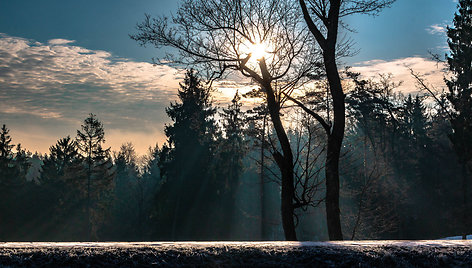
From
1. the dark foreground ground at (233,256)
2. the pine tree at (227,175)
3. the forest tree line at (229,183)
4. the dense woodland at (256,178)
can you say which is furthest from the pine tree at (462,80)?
the dark foreground ground at (233,256)

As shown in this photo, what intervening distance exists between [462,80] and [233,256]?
34.5 m

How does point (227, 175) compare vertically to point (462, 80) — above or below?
below

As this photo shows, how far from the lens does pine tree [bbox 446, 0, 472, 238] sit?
1225 inches

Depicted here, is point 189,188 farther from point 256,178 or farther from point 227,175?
point 256,178

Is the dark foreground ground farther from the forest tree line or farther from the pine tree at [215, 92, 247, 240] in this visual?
the pine tree at [215, 92, 247, 240]

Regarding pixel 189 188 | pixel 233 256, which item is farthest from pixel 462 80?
pixel 233 256

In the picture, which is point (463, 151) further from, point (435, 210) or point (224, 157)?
point (224, 157)

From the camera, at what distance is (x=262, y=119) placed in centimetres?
3575

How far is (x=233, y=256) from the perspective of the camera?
182cm

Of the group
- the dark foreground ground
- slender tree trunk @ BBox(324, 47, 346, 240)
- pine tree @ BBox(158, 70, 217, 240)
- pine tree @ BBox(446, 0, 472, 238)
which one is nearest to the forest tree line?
pine tree @ BBox(158, 70, 217, 240)

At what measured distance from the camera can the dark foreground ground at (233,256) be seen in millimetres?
1673

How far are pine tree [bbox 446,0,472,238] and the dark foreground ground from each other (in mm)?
33221

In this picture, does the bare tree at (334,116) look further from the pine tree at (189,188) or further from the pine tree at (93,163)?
the pine tree at (93,163)

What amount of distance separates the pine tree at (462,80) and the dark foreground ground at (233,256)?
A: 3322 cm
